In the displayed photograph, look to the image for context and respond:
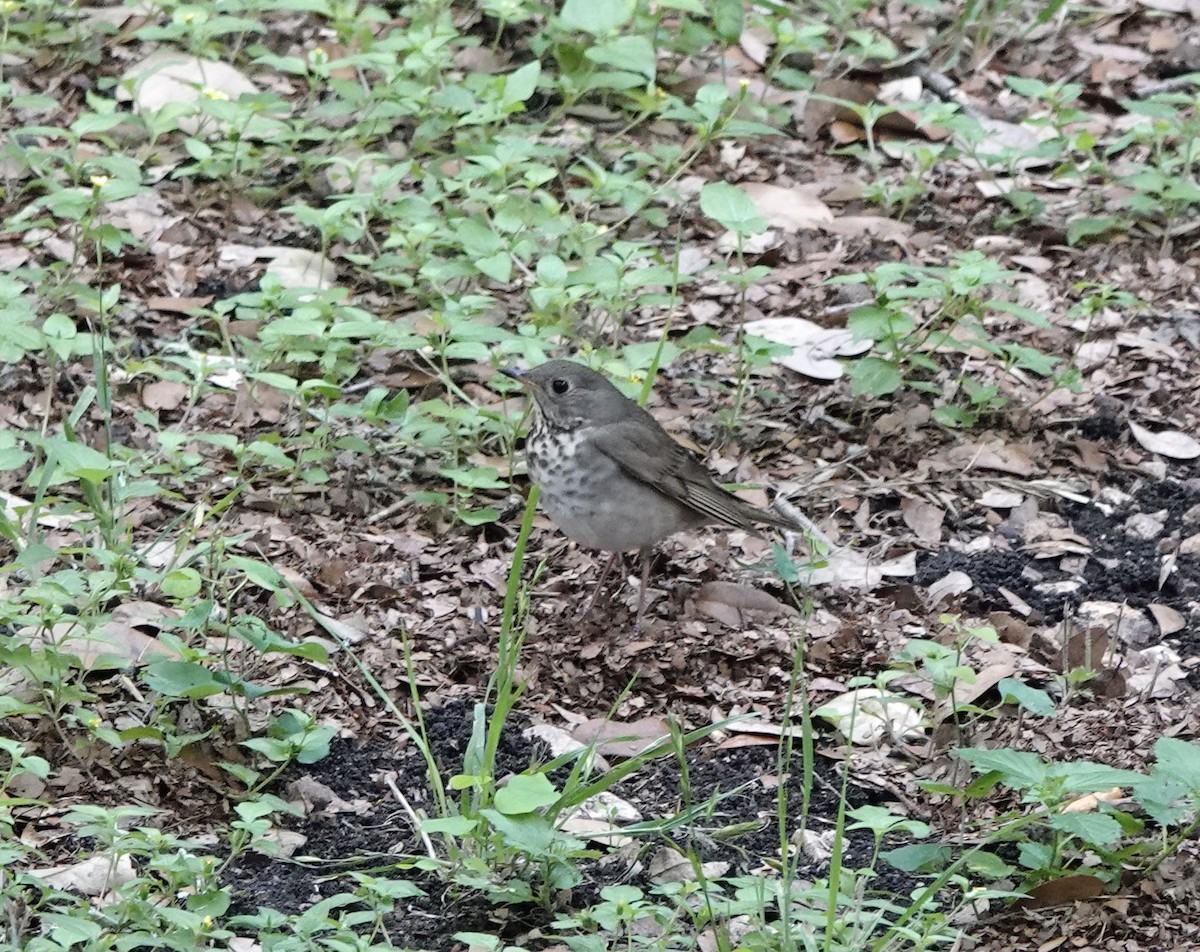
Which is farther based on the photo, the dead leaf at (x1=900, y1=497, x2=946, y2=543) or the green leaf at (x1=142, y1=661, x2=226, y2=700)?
the dead leaf at (x1=900, y1=497, x2=946, y2=543)

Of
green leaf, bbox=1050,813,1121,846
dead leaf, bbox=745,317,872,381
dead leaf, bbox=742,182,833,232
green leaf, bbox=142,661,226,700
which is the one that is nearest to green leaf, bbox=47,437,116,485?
green leaf, bbox=142,661,226,700

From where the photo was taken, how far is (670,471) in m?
5.31

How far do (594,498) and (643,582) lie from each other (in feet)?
1.04

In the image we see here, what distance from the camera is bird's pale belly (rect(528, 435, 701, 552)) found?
17.0 ft

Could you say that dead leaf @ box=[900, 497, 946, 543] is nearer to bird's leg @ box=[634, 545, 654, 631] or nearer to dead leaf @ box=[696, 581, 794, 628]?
dead leaf @ box=[696, 581, 794, 628]

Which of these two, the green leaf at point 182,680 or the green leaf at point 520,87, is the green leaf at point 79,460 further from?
the green leaf at point 520,87

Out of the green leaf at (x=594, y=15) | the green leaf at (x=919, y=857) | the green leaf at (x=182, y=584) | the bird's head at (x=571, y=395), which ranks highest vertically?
the green leaf at (x=594, y=15)

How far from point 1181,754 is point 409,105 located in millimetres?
4383

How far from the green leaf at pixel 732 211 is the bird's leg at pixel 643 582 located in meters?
1.09

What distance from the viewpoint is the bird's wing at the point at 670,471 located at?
527 cm

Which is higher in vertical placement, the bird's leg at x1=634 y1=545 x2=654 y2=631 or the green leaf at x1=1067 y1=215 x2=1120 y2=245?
the green leaf at x1=1067 y1=215 x2=1120 y2=245

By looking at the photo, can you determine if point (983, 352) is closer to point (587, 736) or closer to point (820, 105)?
point (820, 105)

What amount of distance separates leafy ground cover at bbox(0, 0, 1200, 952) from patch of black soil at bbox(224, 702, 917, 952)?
0.05 feet

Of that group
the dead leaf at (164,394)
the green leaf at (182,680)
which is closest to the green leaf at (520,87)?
the dead leaf at (164,394)
